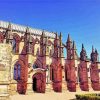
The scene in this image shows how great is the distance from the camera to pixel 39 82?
129 ft

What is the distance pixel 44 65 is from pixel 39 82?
3393 mm

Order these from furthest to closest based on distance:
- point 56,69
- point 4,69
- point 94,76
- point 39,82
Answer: point 94,76 → point 56,69 → point 39,82 → point 4,69

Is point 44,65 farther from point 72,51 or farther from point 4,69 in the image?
point 4,69

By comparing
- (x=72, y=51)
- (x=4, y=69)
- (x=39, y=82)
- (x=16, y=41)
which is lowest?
(x=39, y=82)

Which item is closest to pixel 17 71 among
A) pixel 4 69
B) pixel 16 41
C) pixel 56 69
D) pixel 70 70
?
pixel 16 41

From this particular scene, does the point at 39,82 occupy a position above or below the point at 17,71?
below

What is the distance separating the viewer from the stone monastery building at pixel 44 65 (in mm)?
37094

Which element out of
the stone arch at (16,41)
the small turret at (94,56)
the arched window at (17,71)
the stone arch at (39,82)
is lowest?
the stone arch at (39,82)

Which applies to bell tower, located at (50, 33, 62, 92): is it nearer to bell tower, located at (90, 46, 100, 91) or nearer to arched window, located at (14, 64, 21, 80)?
arched window, located at (14, 64, 21, 80)

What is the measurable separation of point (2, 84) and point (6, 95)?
104cm

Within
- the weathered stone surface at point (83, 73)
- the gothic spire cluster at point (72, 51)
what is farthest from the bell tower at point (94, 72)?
the gothic spire cluster at point (72, 51)

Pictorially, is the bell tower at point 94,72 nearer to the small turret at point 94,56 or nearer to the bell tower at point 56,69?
the small turret at point 94,56

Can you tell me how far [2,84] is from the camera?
18422 millimetres

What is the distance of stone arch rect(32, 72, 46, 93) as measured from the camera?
38844 mm
